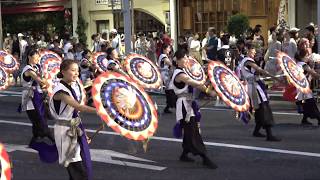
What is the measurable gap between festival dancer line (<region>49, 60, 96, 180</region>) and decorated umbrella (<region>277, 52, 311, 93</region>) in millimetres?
4488

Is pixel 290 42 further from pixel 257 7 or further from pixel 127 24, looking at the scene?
pixel 257 7

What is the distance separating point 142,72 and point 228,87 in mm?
3481

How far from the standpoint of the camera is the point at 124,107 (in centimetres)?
549

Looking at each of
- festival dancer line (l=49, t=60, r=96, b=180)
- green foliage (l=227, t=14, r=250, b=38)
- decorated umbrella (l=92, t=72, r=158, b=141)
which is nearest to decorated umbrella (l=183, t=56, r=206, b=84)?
decorated umbrella (l=92, t=72, r=158, b=141)

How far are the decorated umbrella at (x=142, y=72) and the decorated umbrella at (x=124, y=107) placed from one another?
445 cm

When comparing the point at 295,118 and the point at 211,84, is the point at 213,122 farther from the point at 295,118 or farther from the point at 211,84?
the point at 211,84

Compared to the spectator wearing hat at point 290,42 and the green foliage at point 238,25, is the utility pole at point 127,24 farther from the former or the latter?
the green foliage at point 238,25

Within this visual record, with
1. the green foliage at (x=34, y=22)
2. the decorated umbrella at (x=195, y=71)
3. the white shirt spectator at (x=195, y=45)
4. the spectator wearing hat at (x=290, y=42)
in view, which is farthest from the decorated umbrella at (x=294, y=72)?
the green foliage at (x=34, y=22)

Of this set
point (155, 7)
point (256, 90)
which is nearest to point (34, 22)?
point (155, 7)

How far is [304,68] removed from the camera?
31.7 feet

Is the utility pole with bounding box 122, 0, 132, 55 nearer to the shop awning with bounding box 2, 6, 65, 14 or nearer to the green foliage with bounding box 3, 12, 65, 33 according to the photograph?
the green foliage with bounding box 3, 12, 65, 33

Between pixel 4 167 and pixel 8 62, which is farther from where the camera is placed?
pixel 8 62

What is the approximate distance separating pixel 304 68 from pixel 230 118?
2.38 m

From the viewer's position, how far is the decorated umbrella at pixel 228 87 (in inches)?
284
